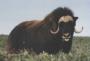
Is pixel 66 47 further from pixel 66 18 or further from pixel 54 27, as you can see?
pixel 66 18

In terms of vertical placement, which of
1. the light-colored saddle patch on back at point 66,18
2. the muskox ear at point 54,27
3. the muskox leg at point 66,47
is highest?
the light-colored saddle patch on back at point 66,18

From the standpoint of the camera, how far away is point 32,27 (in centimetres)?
1652

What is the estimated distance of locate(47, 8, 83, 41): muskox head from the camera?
14.9 m

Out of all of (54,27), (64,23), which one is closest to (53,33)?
(54,27)

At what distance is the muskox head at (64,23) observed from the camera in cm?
1491

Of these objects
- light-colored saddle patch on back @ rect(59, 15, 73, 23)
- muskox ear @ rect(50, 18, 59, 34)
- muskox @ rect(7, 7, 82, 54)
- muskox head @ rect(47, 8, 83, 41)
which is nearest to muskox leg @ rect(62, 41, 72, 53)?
muskox @ rect(7, 7, 82, 54)

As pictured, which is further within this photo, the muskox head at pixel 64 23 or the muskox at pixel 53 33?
the muskox at pixel 53 33

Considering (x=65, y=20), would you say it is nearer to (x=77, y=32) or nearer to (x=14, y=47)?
(x=77, y=32)

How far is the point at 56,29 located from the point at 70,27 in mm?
427

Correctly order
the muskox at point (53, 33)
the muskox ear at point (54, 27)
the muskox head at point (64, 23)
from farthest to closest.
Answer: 1. the muskox ear at point (54, 27)
2. the muskox at point (53, 33)
3. the muskox head at point (64, 23)

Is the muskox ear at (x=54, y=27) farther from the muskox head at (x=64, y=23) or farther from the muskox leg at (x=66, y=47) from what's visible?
the muskox leg at (x=66, y=47)

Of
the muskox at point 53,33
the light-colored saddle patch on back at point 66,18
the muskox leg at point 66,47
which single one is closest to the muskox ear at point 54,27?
the muskox at point 53,33

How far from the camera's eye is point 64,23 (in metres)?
15.1

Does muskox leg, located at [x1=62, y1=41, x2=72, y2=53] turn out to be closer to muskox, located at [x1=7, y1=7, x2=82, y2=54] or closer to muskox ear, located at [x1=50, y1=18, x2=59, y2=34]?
muskox, located at [x1=7, y1=7, x2=82, y2=54]
